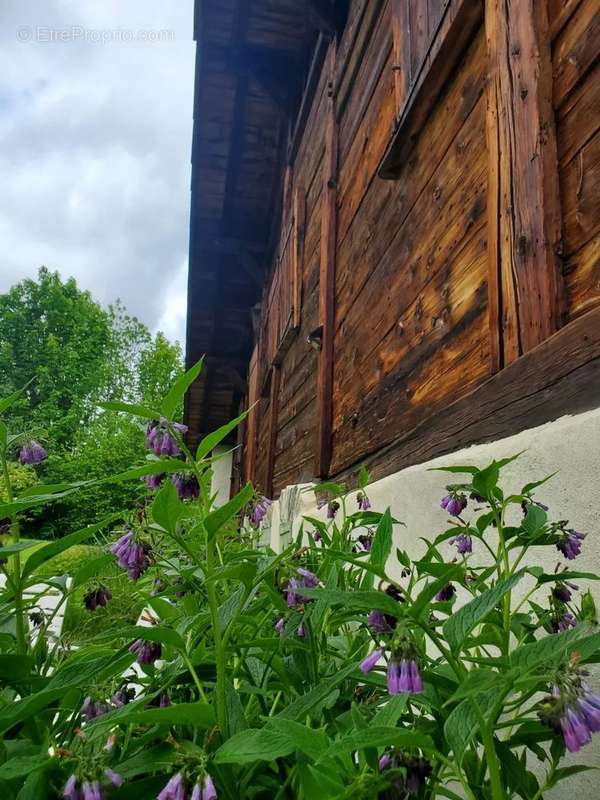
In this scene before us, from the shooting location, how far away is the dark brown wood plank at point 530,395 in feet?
3.54

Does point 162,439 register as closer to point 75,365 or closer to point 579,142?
point 579,142

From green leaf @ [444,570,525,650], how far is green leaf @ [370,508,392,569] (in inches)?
4.3

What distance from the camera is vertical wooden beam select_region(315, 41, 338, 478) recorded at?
3.35 meters

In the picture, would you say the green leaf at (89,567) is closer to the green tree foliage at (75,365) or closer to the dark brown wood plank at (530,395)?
the dark brown wood plank at (530,395)

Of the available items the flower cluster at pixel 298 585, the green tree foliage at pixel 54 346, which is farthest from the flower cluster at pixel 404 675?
the green tree foliage at pixel 54 346

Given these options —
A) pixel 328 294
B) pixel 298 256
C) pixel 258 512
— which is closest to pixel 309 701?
pixel 258 512

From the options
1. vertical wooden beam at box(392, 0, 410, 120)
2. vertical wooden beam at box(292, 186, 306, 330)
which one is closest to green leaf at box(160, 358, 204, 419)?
vertical wooden beam at box(392, 0, 410, 120)

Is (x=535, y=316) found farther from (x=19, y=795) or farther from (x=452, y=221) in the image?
(x=19, y=795)

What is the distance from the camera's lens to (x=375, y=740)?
48 centimetres

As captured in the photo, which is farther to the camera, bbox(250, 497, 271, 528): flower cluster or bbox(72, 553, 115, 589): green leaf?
bbox(250, 497, 271, 528): flower cluster

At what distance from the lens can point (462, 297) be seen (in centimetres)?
172

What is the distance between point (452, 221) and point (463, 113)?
334mm

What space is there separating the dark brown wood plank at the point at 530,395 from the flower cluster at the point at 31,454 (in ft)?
3.47

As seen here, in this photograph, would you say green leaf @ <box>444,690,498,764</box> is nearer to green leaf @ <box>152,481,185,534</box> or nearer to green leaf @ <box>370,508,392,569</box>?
green leaf @ <box>370,508,392,569</box>
